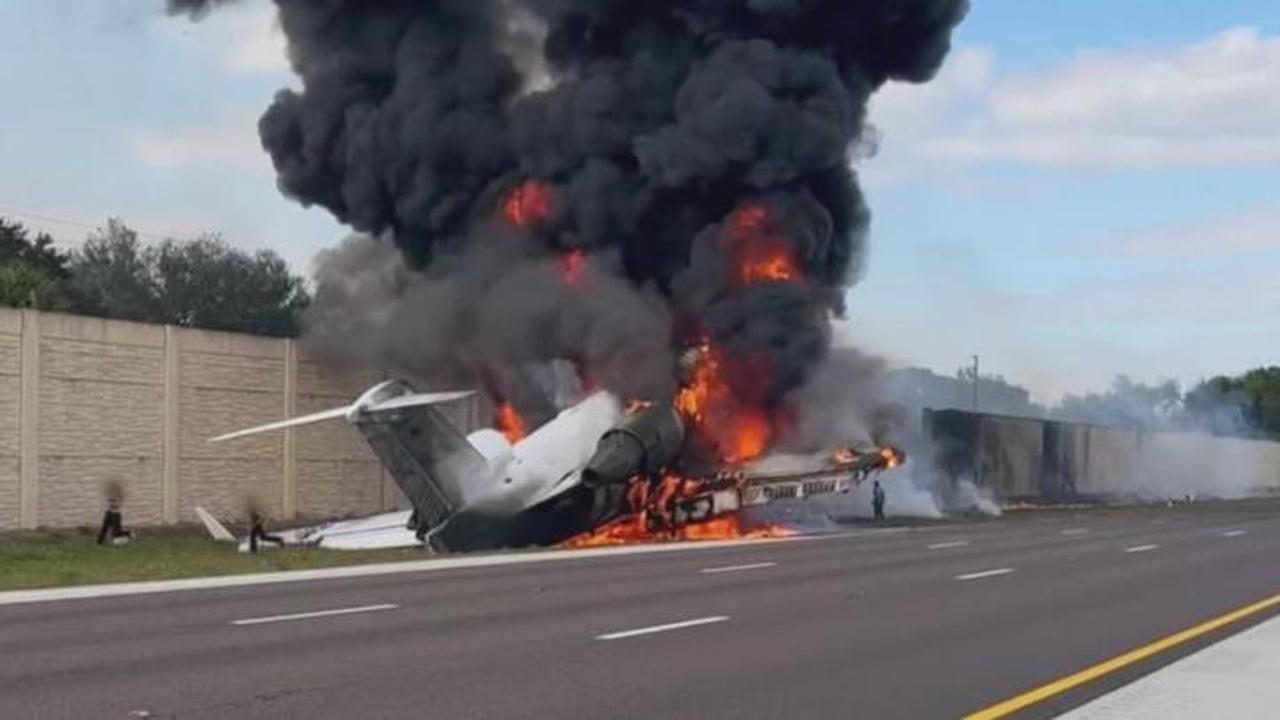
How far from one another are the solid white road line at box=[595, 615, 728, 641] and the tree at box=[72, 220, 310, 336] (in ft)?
209

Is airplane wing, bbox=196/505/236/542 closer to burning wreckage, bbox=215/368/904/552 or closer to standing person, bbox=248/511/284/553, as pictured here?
burning wreckage, bbox=215/368/904/552

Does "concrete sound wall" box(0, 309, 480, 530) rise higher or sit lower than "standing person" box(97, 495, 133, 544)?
higher

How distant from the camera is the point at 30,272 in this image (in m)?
61.6

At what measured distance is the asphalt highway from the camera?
36.1 feet

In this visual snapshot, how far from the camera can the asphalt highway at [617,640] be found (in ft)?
36.1

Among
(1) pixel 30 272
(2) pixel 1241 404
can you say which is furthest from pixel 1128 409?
(1) pixel 30 272

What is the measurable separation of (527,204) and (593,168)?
2574mm

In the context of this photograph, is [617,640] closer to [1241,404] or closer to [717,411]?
[717,411]

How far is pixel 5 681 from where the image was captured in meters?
11.6

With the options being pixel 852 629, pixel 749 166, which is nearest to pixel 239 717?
pixel 852 629

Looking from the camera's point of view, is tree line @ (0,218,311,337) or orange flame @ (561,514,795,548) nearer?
orange flame @ (561,514,795,548)

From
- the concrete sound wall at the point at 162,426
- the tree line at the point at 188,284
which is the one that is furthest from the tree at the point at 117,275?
the concrete sound wall at the point at 162,426

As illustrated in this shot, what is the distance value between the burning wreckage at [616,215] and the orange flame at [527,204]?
0.21 ft

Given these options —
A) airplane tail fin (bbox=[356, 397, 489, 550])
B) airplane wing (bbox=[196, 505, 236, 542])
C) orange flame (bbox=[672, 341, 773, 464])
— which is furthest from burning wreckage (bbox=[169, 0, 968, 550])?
airplane wing (bbox=[196, 505, 236, 542])
